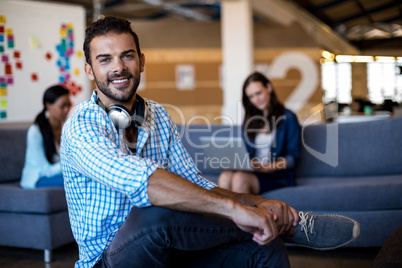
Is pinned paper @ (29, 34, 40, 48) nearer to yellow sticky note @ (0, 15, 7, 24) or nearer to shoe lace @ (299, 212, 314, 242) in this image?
yellow sticky note @ (0, 15, 7, 24)

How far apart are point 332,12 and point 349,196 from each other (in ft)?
41.8

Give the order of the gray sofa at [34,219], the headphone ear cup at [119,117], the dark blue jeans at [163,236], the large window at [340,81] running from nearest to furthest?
the dark blue jeans at [163,236] < the headphone ear cup at [119,117] < the gray sofa at [34,219] < the large window at [340,81]

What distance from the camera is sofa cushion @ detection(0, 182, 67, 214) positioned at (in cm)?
317

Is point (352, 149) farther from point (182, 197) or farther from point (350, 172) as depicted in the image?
point (182, 197)

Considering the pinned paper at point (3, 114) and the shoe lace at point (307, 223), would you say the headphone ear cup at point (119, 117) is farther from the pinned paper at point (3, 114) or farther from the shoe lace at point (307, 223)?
the pinned paper at point (3, 114)

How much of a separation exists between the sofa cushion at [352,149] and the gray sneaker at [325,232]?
2.20m

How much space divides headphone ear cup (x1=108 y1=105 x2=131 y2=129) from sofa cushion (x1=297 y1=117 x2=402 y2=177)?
8.17 ft

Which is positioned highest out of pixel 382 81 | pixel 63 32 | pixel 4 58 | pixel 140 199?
pixel 63 32

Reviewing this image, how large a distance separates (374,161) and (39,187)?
2.61m

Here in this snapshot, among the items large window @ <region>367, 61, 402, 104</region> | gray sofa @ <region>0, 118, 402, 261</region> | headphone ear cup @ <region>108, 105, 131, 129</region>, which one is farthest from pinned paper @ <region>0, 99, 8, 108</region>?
large window @ <region>367, 61, 402, 104</region>

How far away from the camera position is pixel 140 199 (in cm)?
129

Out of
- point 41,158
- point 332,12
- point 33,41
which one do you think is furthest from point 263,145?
point 332,12

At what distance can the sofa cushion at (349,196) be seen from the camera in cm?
295

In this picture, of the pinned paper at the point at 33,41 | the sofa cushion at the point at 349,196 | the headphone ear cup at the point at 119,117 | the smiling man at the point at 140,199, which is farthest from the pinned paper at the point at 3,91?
the headphone ear cup at the point at 119,117
